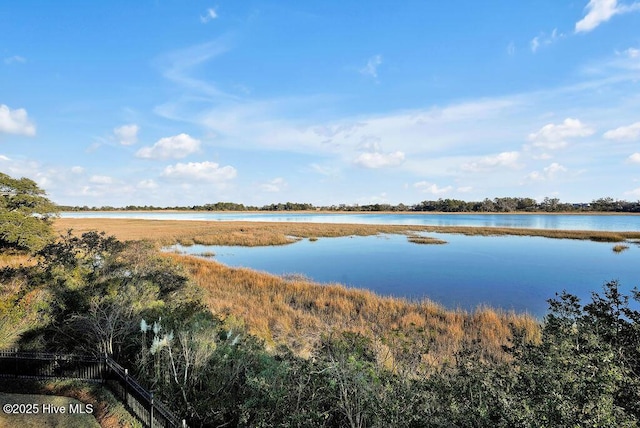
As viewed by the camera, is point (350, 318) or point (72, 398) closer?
point (72, 398)

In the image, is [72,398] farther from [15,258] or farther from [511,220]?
[511,220]

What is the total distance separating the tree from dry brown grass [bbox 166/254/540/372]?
1244cm

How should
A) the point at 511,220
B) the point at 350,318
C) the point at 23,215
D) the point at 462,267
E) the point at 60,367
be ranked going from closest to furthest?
the point at 60,367
the point at 350,318
the point at 23,215
the point at 462,267
the point at 511,220

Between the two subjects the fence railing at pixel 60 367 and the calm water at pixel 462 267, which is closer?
the fence railing at pixel 60 367

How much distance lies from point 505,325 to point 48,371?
633 inches

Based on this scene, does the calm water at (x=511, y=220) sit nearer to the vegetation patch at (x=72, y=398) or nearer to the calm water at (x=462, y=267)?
the calm water at (x=462, y=267)

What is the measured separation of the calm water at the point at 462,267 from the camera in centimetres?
2152

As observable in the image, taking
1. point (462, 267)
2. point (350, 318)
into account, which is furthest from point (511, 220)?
point (350, 318)

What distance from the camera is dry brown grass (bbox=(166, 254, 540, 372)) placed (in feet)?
40.8

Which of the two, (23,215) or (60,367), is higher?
(23,215)

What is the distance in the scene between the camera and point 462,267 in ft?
96.8

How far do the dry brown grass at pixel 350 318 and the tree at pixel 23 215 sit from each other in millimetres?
12442

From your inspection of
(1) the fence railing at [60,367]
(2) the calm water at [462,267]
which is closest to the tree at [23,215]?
(2) the calm water at [462,267]

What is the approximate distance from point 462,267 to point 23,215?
33820mm
